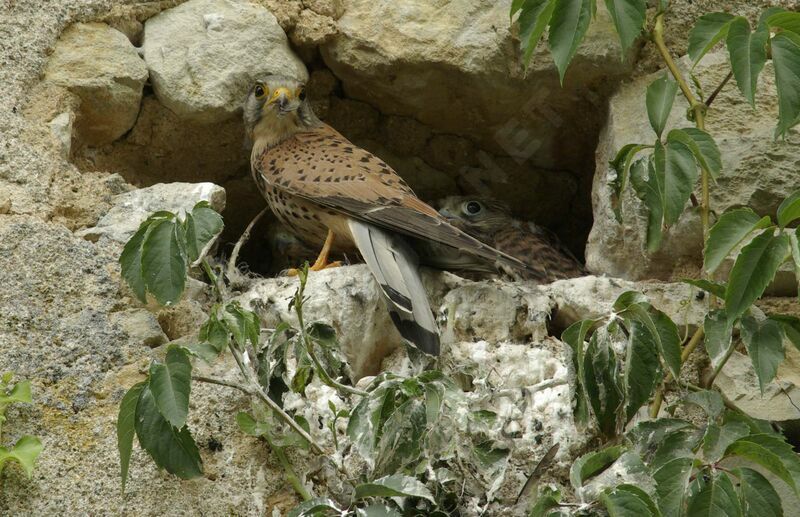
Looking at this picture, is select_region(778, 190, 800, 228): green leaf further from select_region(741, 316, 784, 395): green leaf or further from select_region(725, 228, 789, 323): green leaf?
select_region(741, 316, 784, 395): green leaf

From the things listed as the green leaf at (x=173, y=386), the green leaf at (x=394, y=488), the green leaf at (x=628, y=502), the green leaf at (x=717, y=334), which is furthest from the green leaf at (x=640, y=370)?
the green leaf at (x=173, y=386)

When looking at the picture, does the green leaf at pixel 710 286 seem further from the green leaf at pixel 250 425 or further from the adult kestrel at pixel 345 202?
the green leaf at pixel 250 425

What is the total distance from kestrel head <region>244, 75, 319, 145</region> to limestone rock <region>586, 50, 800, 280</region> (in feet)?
3.78

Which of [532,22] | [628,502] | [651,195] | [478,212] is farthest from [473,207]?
[628,502]

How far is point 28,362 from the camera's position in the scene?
10.3 feet

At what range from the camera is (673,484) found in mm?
2602

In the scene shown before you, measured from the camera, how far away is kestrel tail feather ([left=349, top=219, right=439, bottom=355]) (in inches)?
135

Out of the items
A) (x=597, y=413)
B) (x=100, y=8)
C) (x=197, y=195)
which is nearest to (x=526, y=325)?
(x=597, y=413)

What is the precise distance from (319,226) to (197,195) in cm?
47

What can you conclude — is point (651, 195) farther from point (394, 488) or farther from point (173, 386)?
point (173, 386)

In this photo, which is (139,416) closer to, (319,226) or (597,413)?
(597,413)

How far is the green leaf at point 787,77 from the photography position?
288cm

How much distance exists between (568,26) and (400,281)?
103cm

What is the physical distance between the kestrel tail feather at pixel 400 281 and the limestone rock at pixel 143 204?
51 cm
